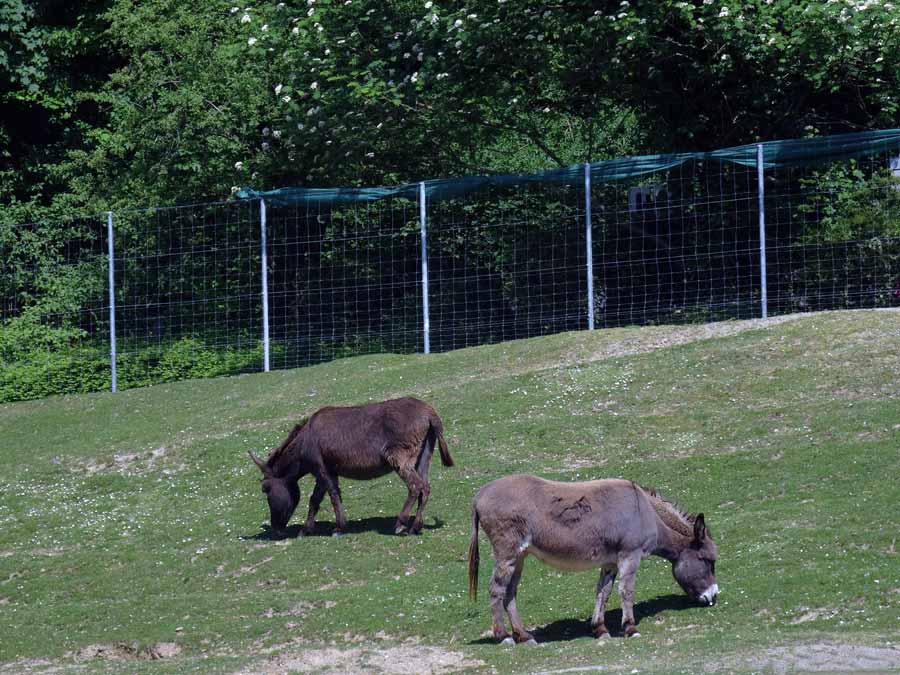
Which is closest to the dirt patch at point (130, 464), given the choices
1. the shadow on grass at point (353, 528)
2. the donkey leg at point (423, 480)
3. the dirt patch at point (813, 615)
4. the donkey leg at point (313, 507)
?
the shadow on grass at point (353, 528)

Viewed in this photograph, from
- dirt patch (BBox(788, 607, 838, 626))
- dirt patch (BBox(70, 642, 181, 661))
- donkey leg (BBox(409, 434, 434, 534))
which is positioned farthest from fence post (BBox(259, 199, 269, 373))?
dirt patch (BBox(788, 607, 838, 626))

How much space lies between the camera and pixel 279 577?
1564 cm

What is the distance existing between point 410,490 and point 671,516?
3940mm

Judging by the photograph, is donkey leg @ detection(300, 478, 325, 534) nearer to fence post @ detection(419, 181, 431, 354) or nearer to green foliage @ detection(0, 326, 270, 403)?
fence post @ detection(419, 181, 431, 354)

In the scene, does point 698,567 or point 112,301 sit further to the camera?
point 112,301

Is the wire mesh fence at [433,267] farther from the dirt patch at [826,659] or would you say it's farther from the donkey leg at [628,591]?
the dirt patch at [826,659]

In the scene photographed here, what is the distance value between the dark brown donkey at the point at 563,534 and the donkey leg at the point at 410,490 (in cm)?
350

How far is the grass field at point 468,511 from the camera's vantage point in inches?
504

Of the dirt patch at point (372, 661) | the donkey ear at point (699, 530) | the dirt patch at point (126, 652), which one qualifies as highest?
the donkey ear at point (699, 530)

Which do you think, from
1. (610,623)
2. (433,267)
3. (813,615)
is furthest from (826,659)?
(433,267)

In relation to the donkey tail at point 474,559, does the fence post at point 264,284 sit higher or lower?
higher

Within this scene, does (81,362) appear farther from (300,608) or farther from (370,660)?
(370,660)

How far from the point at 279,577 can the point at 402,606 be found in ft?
7.03

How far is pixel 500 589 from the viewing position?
12.6 metres
